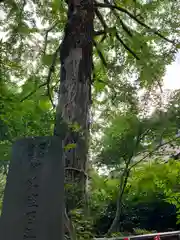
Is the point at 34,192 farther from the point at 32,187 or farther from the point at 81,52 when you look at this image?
the point at 81,52

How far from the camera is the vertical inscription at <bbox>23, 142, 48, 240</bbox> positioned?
1.76 metres

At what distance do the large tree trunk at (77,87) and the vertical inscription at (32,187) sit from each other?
81cm

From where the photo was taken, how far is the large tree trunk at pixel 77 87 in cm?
317

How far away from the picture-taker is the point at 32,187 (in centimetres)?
191

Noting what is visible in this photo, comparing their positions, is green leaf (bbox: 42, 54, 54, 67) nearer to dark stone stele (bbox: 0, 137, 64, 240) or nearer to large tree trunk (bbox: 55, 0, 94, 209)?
large tree trunk (bbox: 55, 0, 94, 209)

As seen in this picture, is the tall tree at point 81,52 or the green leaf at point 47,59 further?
the green leaf at point 47,59

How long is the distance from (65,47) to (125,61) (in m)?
2.28

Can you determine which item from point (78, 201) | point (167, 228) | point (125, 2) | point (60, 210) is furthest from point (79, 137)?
point (167, 228)

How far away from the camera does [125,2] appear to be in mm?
5773

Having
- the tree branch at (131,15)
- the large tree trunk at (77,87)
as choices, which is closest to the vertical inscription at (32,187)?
the large tree trunk at (77,87)

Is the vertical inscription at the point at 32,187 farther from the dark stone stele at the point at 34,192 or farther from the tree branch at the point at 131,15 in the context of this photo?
the tree branch at the point at 131,15

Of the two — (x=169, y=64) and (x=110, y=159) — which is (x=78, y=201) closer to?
(x=110, y=159)

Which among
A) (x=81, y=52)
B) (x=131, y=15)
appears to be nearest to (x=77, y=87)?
(x=81, y=52)

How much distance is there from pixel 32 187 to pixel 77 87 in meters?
2.05
